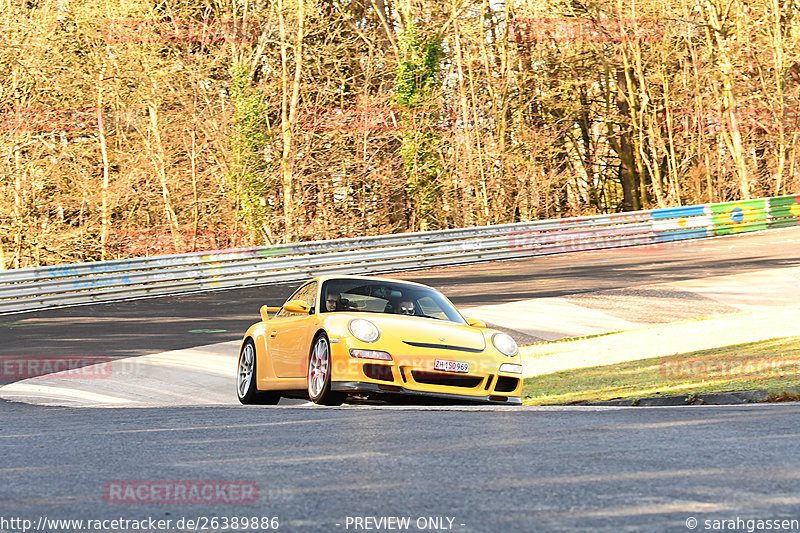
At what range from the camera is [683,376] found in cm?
1302

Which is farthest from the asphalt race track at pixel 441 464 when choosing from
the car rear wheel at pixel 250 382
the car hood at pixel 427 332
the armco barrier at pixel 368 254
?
the armco barrier at pixel 368 254

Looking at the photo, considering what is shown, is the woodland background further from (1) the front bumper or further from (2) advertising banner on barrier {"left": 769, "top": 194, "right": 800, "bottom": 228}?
(1) the front bumper

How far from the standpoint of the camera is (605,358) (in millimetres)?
16062

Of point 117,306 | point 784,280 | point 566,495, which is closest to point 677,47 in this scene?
point 784,280

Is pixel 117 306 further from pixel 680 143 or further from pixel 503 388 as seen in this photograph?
pixel 680 143

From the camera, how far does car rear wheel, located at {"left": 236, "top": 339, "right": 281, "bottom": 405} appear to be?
38.1 ft

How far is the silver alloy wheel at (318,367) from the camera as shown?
10008 mm

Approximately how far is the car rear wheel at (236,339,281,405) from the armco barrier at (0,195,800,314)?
11.8 meters

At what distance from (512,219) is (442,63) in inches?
226

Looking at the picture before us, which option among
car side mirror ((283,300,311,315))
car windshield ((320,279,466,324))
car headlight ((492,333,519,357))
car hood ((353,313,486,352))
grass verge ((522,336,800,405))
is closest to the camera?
car hood ((353,313,486,352))

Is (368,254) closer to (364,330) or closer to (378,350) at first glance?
(364,330)

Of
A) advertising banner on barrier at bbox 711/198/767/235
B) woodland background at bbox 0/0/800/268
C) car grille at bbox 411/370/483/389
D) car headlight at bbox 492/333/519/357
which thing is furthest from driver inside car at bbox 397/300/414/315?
advertising banner on barrier at bbox 711/198/767/235

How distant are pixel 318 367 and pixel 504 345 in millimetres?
1796

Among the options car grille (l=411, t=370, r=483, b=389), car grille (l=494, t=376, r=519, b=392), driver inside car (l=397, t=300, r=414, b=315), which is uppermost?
driver inside car (l=397, t=300, r=414, b=315)
